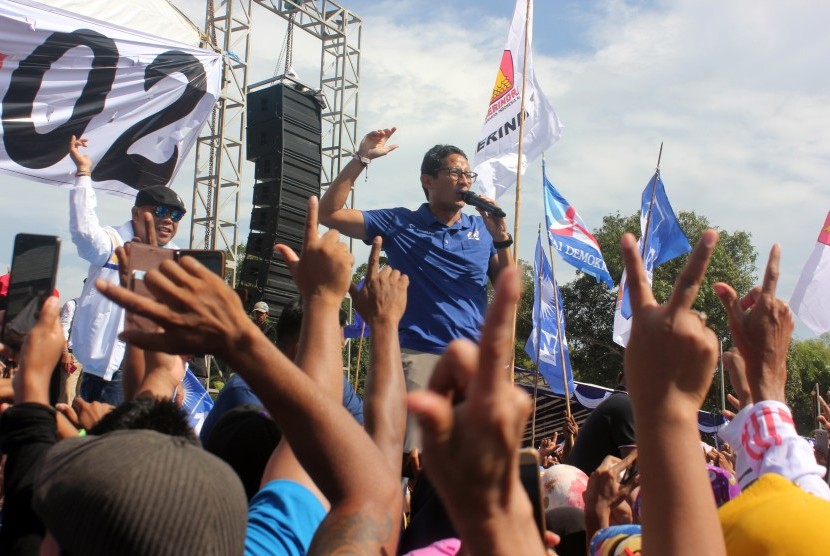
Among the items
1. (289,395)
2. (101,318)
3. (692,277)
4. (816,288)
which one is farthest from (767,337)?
(816,288)

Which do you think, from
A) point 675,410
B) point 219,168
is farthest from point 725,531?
point 219,168

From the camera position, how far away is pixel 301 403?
1220 millimetres

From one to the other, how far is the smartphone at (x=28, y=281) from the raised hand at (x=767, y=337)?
5.39ft

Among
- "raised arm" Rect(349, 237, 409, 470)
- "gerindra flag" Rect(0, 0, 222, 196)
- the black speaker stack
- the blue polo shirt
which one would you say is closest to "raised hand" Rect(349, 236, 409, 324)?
"raised arm" Rect(349, 237, 409, 470)

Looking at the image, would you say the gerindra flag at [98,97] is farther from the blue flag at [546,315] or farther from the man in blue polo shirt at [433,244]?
the blue flag at [546,315]

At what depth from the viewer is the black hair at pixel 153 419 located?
5.02 feet

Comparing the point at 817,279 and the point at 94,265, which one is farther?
the point at 817,279

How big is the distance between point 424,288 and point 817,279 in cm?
421

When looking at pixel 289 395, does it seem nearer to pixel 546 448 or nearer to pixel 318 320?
pixel 318 320

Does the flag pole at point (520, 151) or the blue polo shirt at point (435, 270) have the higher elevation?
the flag pole at point (520, 151)

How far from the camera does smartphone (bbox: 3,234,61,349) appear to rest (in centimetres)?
190

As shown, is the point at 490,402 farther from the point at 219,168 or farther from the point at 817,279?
the point at 219,168

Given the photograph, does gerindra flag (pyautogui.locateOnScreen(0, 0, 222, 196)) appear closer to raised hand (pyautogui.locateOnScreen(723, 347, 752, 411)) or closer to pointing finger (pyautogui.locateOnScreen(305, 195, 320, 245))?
pointing finger (pyautogui.locateOnScreen(305, 195, 320, 245))

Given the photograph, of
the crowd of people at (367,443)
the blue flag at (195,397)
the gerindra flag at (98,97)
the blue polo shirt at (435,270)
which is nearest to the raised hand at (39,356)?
the crowd of people at (367,443)
